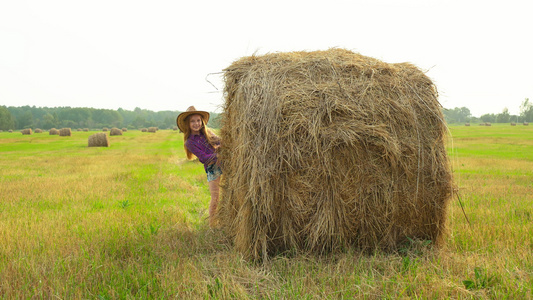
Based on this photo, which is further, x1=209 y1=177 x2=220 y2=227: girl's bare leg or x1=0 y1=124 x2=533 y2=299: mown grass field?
x1=209 y1=177 x2=220 y2=227: girl's bare leg

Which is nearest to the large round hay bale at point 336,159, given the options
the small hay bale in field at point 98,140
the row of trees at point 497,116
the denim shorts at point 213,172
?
the denim shorts at point 213,172

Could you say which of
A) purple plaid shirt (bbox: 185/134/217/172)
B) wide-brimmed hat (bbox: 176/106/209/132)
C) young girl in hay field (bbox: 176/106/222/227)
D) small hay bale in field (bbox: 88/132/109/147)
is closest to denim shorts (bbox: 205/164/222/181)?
young girl in hay field (bbox: 176/106/222/227)

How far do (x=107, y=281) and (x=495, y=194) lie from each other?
8.59 m

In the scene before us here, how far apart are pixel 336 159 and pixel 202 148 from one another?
9.66 feet

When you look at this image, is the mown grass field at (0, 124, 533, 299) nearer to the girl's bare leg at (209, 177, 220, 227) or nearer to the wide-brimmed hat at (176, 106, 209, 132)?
the girl's bare leg at (209, 177, 220, 227)

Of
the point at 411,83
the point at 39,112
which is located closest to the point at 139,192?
the point at 411,83

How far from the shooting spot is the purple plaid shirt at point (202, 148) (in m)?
6.27

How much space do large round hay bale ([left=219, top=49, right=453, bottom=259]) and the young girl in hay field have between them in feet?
4.88

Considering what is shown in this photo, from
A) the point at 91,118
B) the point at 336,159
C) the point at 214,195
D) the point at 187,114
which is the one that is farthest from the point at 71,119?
the point at 336,159

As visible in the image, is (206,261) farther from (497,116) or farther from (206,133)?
(497,116)

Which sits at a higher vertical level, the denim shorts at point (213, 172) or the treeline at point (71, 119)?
the treeline at point (71, 119)

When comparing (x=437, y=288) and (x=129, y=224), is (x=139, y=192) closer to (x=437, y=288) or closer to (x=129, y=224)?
(x=129, y=224)

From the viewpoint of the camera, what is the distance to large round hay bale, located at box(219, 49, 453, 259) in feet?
14.2

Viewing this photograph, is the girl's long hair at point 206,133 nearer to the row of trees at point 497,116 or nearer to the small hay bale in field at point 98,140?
the small hay bale in field at point 98,140
